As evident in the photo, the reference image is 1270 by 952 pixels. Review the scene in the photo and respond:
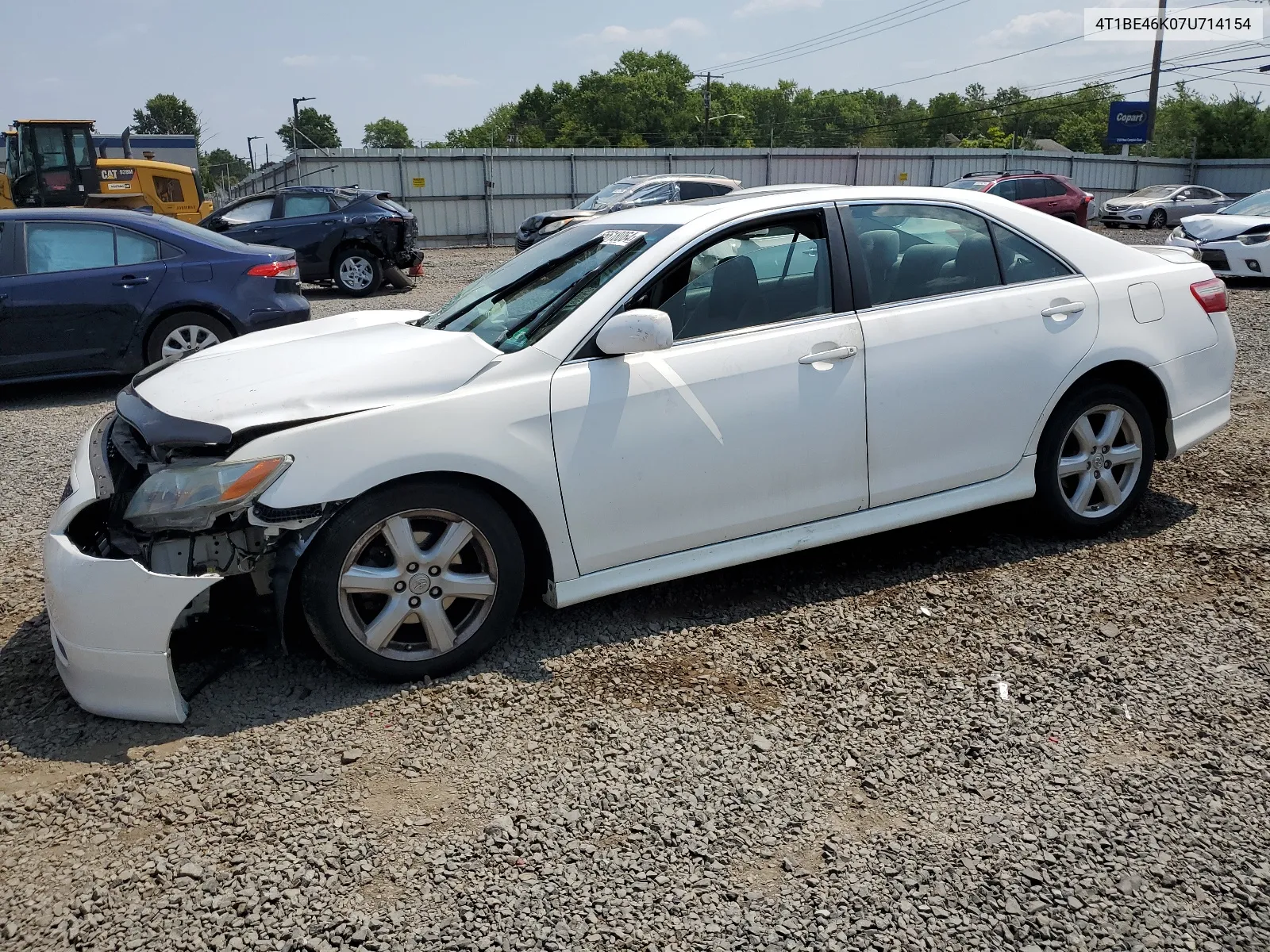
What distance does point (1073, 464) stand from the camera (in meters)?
4.48

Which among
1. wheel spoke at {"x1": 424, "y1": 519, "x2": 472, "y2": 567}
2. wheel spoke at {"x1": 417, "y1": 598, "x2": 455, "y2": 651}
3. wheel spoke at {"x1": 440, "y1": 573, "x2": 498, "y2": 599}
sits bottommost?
wheel spoke at {"x1": 417, "y1": 598, "x2": 455, "y2": 651}

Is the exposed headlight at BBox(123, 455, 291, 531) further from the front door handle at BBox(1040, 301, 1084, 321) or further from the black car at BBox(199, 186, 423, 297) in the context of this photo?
the black car at BBox(199, 186, 423, 297)

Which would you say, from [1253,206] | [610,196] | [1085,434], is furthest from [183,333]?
[1253,206]

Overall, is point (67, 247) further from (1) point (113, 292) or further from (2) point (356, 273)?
(2) point (356, 273)

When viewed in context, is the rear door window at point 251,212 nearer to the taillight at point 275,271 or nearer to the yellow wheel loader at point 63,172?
the yellow wheel loader at point 63,172

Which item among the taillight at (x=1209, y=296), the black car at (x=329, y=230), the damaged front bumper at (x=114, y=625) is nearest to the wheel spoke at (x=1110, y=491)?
the taillight at (x=1209, y=296)

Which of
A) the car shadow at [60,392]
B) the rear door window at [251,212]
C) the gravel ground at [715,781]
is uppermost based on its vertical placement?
the rear door window at [251,212]

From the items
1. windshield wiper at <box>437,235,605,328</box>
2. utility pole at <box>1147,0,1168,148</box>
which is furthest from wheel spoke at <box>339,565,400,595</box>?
utility pole at <box>1147,0,1168,148</box>

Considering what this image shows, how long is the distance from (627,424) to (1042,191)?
25.3 metres

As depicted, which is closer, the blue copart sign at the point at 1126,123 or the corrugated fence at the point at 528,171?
the corrugated fence at the point at 528,171

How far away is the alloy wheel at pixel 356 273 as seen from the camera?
51.6 ft

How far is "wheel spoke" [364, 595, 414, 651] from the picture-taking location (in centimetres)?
339

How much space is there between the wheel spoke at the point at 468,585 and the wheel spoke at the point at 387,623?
144 millimetres

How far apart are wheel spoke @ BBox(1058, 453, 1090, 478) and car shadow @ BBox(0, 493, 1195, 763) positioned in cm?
28
